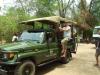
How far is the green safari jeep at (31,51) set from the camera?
794 cm

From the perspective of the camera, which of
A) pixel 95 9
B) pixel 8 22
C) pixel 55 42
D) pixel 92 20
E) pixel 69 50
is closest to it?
pixel 55 42

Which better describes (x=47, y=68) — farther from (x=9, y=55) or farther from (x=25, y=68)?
(x=9, y=55)

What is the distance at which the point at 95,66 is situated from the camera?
438 inches

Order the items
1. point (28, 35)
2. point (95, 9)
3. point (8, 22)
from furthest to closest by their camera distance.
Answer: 1. point (95, 9)
2. point (8, 22)
3. point (28, 35)

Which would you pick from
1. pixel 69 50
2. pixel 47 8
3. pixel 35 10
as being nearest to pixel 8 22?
pixel 35 10

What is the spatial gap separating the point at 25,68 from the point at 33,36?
2.19 m

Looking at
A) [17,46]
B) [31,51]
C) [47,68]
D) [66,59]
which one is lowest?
[47,68]

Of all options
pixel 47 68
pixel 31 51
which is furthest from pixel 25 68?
pixel 47 68

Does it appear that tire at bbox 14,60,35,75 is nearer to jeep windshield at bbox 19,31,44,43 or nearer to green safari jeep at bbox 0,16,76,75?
green safari jeep at bbox 0,16,76,75

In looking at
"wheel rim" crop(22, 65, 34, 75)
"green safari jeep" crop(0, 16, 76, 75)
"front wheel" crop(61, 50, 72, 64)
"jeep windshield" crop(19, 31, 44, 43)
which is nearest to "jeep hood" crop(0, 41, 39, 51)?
"green safari jeep" crop(0, 16, 76, 75)

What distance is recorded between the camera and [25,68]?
829 centimetres

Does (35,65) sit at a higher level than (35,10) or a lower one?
lower

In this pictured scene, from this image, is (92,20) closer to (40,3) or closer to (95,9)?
(95,9)

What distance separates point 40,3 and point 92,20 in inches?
378
